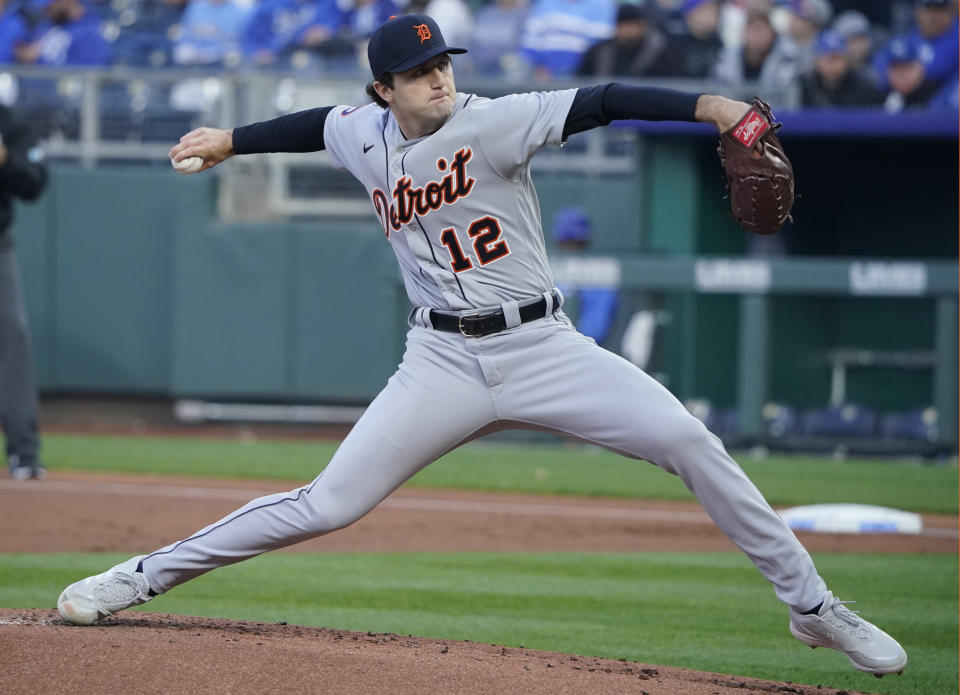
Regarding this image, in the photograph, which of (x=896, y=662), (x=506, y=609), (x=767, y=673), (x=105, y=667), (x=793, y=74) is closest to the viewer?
(x=105, y=667)

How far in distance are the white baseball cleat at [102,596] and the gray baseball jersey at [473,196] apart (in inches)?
45.6

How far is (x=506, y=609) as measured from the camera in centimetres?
543

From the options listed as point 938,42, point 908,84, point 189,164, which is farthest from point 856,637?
point 938,42

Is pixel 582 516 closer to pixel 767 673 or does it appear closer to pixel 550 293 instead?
pixel 767 673

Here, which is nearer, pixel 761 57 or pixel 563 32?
pixel 761 57

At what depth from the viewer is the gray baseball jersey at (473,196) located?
12.5 ft

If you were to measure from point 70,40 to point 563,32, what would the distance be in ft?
16.2

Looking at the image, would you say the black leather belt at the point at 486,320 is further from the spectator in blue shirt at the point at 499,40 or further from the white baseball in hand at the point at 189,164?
the spectator in blue shirt at the point at 499,40

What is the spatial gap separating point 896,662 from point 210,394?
946cm

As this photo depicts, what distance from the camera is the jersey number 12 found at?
3889 millimetres

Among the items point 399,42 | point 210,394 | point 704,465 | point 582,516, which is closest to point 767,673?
point 704,465

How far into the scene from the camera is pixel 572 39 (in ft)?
40.4

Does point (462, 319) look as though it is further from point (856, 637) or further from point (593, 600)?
point (593, 600)

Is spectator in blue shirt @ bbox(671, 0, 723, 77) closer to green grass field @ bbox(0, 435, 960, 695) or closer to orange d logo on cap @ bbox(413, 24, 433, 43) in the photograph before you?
green grass field @ bbox(0, 435, 960, 695)
